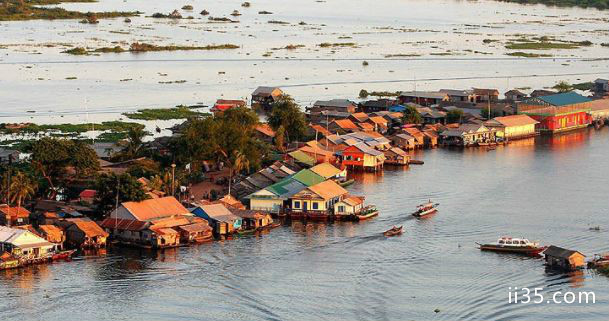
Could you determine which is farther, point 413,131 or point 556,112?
point 556,112

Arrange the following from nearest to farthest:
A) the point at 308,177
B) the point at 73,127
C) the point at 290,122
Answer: the point at 308,177 → the point at 290,122 → the point at 73,127

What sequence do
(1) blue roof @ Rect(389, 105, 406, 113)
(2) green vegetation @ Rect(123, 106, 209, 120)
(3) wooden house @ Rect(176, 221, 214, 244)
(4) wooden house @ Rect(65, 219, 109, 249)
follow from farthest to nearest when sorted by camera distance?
(1) blue roof @ Rect(389, 105, 406, 113) < (2) green vegetation @ Rect(123, 106, 209, 120) < (3) wooden house @ Rect(176, 221, 214, 244) < (4) wooden house @ Rect(65, 219, 109, 249)

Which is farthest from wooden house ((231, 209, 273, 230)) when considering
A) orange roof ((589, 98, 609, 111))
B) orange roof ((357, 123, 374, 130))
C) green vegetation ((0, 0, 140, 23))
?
green vegetation ((0, 0, 140, 23))

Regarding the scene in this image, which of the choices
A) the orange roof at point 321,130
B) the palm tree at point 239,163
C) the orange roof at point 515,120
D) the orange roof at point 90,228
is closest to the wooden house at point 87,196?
the orange roof at point 90,228

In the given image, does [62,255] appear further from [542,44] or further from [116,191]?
[542,44]

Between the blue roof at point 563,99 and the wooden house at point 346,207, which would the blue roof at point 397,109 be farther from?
the wooden house at point 346,207

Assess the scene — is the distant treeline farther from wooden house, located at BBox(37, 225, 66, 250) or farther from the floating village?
wooden house, located at BBox(37, 225, 66, 250)

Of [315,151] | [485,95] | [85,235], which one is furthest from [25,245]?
[485,95]
